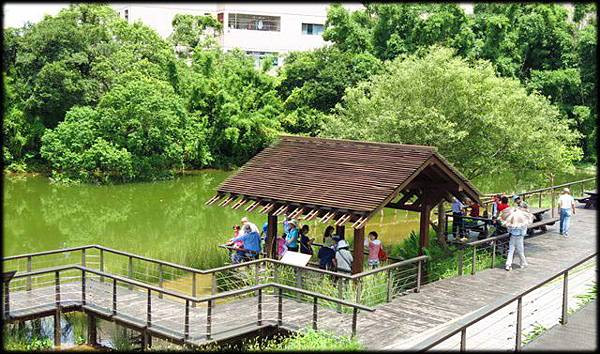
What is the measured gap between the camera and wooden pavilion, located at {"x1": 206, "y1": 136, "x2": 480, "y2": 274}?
14.4 meters

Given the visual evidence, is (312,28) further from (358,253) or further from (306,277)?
(306,277)

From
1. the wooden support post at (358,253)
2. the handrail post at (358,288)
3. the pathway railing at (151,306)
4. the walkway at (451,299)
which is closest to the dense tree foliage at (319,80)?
the walkway at (451,299)

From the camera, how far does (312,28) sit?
6288 centimetres

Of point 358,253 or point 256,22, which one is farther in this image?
point 256,22

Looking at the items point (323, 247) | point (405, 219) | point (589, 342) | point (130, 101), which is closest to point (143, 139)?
point (130, 101)

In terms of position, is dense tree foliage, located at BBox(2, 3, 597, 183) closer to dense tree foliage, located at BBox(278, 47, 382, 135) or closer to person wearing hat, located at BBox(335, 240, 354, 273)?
dense tree foliage, located at BBox(278, 47, 382, 135)

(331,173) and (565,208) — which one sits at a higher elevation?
(331,173)

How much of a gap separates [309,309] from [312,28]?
52.3 metres

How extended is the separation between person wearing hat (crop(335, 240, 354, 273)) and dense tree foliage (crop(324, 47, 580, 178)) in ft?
33.2

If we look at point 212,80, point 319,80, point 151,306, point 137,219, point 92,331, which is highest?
point 319,80

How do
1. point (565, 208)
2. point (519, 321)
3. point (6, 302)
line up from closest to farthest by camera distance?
point (519, 321), point (6, 302), point (565, 208)

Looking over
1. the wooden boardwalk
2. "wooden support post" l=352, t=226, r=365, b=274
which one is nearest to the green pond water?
the wooden boardwalk

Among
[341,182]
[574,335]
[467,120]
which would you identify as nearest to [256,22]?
[467,120]

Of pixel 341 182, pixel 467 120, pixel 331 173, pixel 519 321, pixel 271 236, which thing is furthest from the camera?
pixel 467 120
